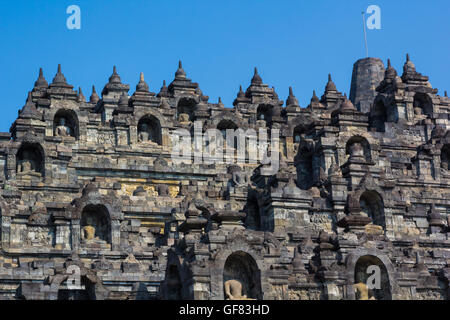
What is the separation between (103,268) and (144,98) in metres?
22.0

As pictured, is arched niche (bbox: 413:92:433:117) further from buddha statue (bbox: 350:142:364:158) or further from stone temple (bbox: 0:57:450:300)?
buddha statue (bbox: 350:142:364:158)

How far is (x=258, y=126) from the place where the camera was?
76.4 m

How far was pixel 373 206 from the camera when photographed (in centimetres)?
6544

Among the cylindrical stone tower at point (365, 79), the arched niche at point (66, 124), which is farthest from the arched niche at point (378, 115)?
the arched niche at point (66, 124)

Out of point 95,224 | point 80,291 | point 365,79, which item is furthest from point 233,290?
point 365,79

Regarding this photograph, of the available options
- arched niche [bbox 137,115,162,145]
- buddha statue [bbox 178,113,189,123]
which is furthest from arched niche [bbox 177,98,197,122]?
arched niche [bbox 137,115,162,145]

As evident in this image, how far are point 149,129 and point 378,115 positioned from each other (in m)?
16.3

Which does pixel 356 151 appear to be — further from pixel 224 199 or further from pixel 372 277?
pixel 372 277

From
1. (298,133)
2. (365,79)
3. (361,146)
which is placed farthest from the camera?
(365,79)

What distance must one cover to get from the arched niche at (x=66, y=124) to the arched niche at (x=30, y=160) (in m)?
3.45

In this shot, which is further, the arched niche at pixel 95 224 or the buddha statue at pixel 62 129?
the buddha statue at pixel 62 129

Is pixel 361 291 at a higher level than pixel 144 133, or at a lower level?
lower

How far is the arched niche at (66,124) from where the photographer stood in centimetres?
7269

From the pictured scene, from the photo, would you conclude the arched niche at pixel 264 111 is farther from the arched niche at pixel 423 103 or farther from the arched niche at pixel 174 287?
the arched niche at pixel 174 287
